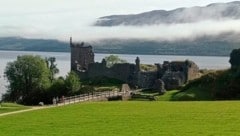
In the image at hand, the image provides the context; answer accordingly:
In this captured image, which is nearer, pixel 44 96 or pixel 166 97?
pixel 166 97

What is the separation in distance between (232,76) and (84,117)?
1713 inches

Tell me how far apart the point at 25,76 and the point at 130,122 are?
6674cm

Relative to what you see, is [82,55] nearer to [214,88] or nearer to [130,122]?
[214,88]

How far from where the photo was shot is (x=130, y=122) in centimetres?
3769

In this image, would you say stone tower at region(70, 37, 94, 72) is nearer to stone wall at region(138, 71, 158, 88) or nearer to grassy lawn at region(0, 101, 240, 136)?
stone wall at region(138, 71, 158, 88)

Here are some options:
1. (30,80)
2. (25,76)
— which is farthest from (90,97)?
(25,76)

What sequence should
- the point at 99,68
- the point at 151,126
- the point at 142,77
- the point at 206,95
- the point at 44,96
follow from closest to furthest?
the point at 151,126
the point at 206,95
the point at 44,96
the point at 142,77
the point at 99,68

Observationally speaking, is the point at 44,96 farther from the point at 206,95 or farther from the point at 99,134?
the point at 99,134

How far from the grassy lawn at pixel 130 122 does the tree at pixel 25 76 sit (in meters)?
53.1

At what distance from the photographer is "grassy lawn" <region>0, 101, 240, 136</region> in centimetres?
3244

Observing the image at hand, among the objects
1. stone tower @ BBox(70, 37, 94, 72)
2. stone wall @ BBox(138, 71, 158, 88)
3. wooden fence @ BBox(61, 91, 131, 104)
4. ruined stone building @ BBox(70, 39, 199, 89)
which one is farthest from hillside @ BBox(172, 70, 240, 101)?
stone tower @ BBox(70, 37, 94, 72)

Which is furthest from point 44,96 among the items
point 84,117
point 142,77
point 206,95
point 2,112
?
point 84,117

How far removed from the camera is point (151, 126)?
1383 inches

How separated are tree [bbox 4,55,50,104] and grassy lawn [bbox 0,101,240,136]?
53.1 m
